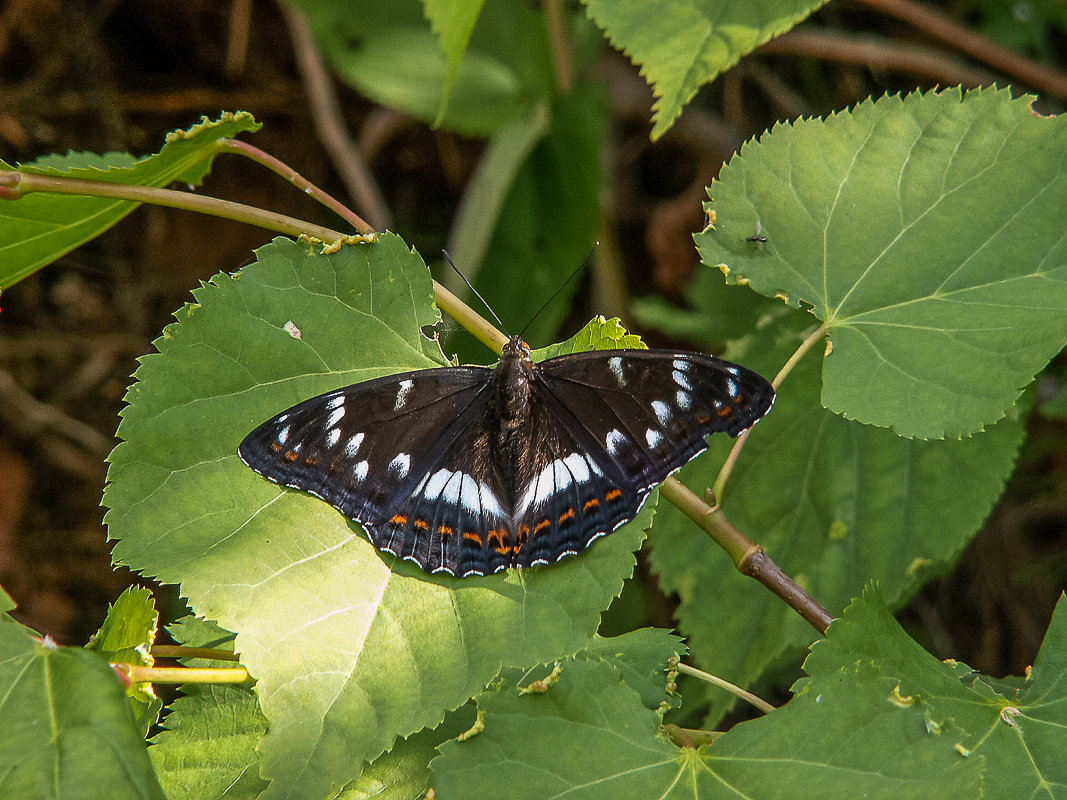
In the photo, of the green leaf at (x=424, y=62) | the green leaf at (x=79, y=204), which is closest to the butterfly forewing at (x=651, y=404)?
the green leaf at (x=79, y=204)

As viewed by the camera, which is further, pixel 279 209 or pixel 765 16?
pixel 279 209

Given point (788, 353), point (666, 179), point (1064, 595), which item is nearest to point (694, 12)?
point (788, 353)

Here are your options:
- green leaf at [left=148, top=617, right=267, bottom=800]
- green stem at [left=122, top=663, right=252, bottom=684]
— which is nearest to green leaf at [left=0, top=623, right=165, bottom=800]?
green stem at [left=122, top=663, right=252, bottom=684]

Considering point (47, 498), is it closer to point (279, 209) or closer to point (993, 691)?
point (279, 209)

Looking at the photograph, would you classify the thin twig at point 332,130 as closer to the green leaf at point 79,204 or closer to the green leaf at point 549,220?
the green leaf at point 549,220

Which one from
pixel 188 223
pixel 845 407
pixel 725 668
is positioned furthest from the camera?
pixel 188 223

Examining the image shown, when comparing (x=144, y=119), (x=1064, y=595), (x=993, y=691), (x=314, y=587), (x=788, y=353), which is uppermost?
(x=144, y=119)
